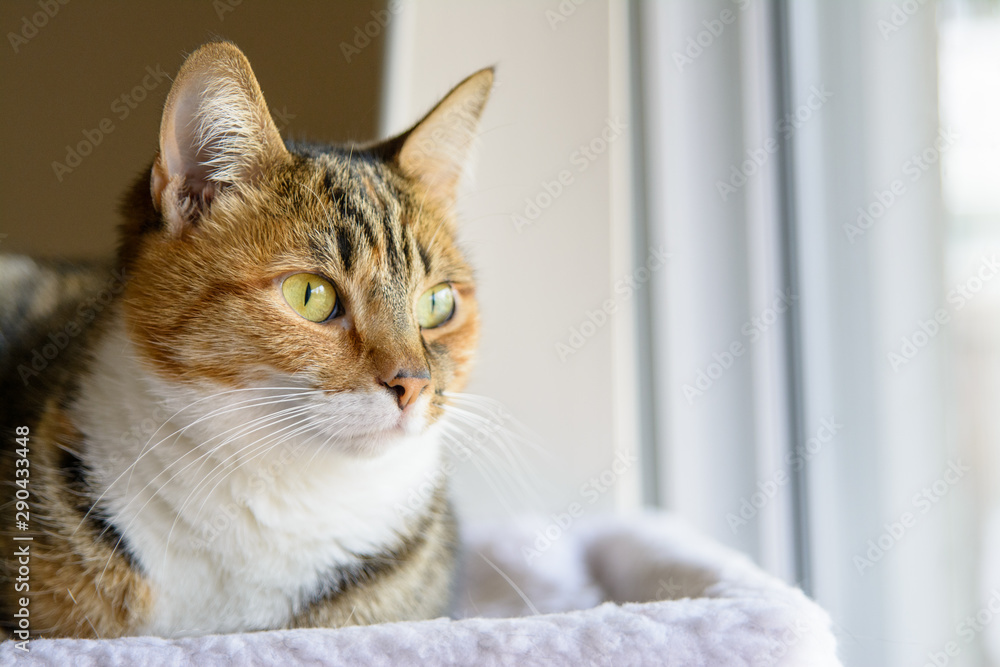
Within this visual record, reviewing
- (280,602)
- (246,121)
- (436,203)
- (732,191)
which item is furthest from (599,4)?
(280,602)

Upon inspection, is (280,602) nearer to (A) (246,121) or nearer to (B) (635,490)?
(A) (246,121)

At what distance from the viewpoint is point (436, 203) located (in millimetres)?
968

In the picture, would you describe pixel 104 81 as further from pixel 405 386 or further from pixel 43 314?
pixel 405 386

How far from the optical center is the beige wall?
1.36 meters
